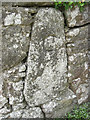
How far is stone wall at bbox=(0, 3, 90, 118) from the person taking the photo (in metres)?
1.59

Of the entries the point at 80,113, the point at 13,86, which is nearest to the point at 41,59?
the point at 13,86

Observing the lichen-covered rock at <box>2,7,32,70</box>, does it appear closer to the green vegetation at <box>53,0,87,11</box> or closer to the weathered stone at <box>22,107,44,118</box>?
the green vegetation at <box>53,0,87,11</box>

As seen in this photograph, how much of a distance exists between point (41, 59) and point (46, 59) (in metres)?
0.08

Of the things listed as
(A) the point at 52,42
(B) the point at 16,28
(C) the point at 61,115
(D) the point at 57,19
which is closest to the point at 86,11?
(D) the point at 57,19

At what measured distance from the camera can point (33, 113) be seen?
6.06 feet

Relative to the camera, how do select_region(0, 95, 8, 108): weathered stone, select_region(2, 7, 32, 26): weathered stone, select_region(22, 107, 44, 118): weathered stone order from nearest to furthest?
select_region(2, 7, 32, 26): weathered stone, select_region(0, 95, 8, 108): weathered stone, select_region(22, 107, 44, 118): weathered stone

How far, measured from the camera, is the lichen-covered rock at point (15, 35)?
1509 mm

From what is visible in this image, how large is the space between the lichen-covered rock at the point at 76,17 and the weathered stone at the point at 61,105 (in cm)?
110

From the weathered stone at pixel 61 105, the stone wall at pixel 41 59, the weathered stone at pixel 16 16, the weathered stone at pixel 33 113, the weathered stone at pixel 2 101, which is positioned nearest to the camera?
the weathered stone at pixel 16 16

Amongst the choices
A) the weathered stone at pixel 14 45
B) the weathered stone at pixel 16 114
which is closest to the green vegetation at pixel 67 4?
the weathered stone at pixel 14 45

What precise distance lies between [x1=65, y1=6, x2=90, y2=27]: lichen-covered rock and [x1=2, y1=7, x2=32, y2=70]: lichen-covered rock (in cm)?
59

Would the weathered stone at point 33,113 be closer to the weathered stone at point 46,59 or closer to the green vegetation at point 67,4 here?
the weathered stone at point 46,59

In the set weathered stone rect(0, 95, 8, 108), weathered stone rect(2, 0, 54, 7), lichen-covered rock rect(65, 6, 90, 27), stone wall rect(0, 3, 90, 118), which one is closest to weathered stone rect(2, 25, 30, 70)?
stone wall rect(0, 3, 90, 118)

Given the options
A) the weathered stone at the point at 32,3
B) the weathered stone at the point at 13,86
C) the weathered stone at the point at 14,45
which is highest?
the weathered stone at the point at 32,3
